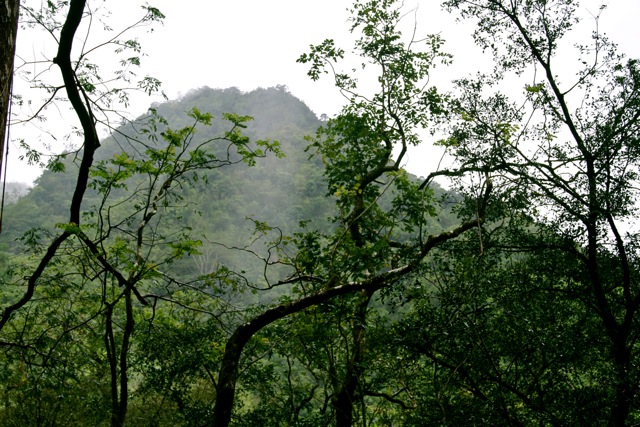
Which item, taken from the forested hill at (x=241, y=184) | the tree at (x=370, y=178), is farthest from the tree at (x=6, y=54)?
the forested hill at (x=241, y=184)

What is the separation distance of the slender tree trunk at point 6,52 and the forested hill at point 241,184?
81.9ft

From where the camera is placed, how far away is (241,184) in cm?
5616

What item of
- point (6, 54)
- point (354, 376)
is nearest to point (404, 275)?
point (354, 376)

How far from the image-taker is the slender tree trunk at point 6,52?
151 centimetres

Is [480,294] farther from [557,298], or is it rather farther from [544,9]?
[544,9]

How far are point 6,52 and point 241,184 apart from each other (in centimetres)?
5529

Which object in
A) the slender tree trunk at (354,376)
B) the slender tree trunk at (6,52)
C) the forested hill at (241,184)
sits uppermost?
the forested hill at (241,184)

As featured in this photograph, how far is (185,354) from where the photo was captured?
711 cm

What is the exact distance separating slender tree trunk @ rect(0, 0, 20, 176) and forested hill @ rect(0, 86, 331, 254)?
25.0 m

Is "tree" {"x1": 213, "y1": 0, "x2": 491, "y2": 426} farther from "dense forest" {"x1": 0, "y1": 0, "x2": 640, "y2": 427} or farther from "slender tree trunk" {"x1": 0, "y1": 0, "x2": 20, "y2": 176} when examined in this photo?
"slender tree trunk" {"x1": 0, "y1": 0, "x2": 20, "y2": 176}

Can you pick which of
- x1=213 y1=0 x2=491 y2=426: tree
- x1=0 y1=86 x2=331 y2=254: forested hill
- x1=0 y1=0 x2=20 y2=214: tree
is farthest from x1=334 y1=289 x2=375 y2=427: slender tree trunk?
x1=0 y1=86 x2=331 y2=254: forested hill

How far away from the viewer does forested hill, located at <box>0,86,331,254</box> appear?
3941 centimetres

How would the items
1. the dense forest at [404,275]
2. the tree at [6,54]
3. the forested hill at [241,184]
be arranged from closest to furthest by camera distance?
the tree at [6,54] → the dense forest at [404,275] → the forested hill at [241,184]

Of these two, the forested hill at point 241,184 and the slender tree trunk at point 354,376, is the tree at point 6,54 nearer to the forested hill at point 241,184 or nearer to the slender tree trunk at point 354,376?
the slender tree trunk at point 354,376
